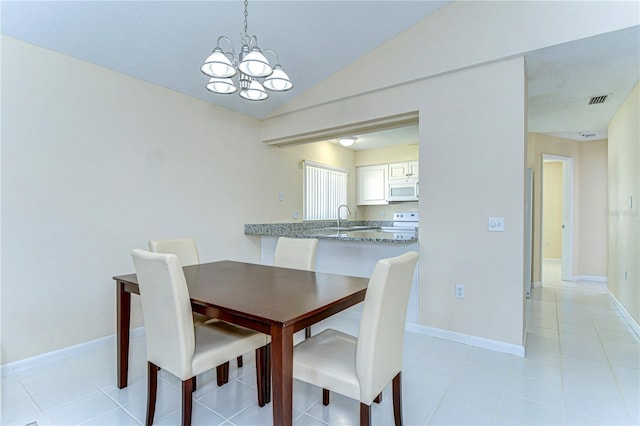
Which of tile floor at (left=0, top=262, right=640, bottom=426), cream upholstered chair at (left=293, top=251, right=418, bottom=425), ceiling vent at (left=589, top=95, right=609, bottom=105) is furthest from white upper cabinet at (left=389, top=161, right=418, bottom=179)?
cream upholstered chair at (left=293, top=251, right=418, bottom=425)

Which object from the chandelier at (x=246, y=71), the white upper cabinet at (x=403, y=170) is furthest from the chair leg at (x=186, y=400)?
the white upper cabinet at (x=403, y=170)

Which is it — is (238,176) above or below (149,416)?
above

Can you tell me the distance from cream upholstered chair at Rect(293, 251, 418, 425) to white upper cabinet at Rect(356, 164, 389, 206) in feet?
14.8

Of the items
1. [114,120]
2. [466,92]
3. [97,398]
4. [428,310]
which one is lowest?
[97,398]

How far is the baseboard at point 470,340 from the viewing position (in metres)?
2.58

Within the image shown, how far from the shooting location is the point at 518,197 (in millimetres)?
2531

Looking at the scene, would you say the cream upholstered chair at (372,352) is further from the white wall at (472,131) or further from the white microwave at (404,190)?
the white microwave at (404,190)

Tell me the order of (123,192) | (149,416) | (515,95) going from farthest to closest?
(123,192) → (515,95) → (149,416)

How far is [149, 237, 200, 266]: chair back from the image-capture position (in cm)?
246

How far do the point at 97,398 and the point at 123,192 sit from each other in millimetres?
1677

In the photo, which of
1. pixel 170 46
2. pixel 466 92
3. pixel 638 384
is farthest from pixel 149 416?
pixel 466 92

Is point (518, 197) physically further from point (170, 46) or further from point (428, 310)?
point (170, 46)

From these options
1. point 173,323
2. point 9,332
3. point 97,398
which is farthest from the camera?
point 9,332

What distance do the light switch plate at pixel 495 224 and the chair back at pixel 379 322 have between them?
61.0 inches
